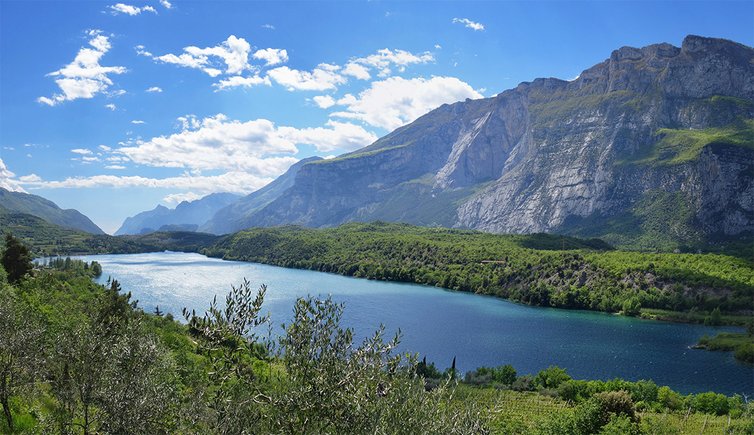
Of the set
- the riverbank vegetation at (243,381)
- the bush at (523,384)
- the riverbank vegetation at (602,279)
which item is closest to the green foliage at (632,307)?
the riverbank vegetation at (602,279)

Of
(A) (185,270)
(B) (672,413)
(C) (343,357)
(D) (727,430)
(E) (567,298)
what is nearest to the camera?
(C) (343,357)

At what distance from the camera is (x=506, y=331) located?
101750 mm

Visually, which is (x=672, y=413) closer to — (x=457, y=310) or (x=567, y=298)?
(x=457, y=310)

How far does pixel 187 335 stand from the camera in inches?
2756

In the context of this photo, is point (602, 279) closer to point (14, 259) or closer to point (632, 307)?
point (632, 307)

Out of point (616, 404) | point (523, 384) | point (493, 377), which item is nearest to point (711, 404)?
point (616, 404)

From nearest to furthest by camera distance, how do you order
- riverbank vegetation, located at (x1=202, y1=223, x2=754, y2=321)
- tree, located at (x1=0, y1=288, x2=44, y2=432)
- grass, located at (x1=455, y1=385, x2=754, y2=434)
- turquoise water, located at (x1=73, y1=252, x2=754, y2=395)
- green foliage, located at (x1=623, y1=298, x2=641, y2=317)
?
1. tree, located at (x1=0, y1=288, x2=44, y2=432)
2. grass, located at (x1=455, y1=385, x2=754, y2=434)
3. turquoise water, located at (x1=73, y1=252, x2=754, y2=395)
4. green foliage, located at (x1=623, y1=298, x2=641, y2=317)
5. riverbank vegetation, located at (x1=202, y1=223, x2=754, y2=321)

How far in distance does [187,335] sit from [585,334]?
76.6 meters

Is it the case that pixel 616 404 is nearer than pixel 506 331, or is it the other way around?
pixel 616 404

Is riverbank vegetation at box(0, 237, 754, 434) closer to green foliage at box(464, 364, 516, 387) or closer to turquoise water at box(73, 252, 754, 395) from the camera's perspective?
turquoise water at box(73, 252, 754, 395)

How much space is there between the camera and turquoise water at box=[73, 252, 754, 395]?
78.4 metres

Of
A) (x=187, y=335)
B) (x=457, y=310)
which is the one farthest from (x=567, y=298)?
(x=187, y=335)

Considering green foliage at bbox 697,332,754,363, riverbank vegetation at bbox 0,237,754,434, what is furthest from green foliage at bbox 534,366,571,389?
riverbank vegetation at bbox 0,237,754,434

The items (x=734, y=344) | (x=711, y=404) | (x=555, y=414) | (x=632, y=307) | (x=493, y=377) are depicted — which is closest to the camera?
(x=555, y=414)
